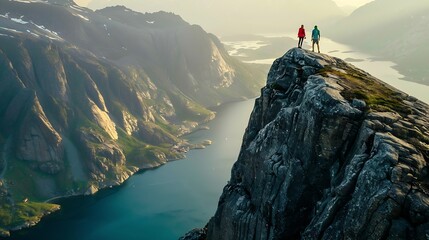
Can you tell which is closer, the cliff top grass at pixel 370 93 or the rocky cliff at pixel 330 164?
the rocky cliff at pixel 330 164

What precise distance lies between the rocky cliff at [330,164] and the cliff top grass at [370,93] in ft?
0.57

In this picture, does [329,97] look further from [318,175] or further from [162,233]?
[162,233]

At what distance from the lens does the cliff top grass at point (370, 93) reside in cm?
4409

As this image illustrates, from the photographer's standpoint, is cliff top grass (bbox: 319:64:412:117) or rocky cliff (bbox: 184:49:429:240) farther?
cliff top grass (bbox: 319:64:412:117)

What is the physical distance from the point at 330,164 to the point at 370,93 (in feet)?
37.5

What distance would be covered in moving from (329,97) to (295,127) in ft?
18.9

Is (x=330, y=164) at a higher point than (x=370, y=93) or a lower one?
lower

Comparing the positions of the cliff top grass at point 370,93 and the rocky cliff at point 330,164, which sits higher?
the cliff top grass at point 370,93

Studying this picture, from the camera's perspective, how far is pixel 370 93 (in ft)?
157

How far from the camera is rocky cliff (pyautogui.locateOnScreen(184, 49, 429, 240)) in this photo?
108 ft

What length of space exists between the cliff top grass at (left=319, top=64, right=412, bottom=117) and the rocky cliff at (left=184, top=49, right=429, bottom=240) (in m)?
0.17

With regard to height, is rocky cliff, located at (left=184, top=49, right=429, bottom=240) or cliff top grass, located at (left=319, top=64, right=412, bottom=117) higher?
cliff top grass, located at (left=319, top=64, right=412, bottom=117)

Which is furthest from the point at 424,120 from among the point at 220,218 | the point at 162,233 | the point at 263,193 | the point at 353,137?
the point at 162,233

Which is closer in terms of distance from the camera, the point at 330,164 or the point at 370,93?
the point at 330,164
